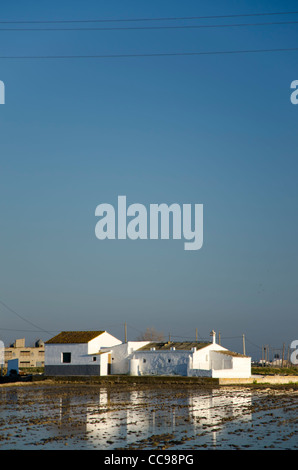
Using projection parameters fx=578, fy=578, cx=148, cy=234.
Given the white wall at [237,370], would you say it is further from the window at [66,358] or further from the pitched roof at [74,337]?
the window at [66,358]

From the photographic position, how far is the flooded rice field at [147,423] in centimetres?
1667

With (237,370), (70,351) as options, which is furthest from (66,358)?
(237,370)

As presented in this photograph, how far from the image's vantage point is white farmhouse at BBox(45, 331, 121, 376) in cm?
5081

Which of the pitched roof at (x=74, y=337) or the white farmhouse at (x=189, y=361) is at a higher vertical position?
the pitched roof at (x=74, y=337)

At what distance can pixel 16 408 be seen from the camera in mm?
26781

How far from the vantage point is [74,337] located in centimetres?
5347

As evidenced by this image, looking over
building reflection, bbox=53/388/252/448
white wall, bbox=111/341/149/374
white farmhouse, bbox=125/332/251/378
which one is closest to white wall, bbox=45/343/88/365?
white wall, bbox=111/341/149/374

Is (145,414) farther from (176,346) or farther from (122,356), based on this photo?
(176,346)

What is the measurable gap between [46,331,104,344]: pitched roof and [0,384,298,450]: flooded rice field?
19.2 meters

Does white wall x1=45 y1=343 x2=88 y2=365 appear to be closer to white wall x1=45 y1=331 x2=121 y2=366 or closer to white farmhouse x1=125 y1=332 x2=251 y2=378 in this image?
white wall x1=45 y1=331 x2=121 y2=366

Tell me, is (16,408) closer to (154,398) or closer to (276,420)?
(154,398)

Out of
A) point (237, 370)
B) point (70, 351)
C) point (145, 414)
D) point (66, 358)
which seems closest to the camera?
point (145, 414)

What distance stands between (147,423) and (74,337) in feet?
109

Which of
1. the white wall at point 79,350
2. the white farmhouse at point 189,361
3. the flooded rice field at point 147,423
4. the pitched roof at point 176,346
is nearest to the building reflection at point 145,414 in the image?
the flooded rice field at point 147,423
